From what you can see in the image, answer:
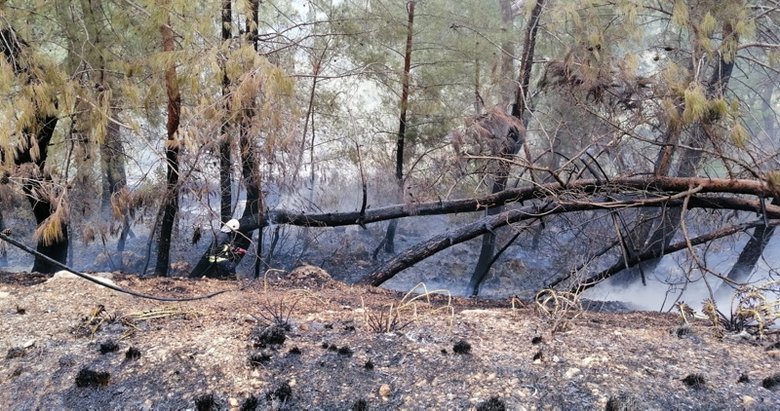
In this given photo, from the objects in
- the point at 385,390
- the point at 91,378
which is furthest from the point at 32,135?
the point at 385,390

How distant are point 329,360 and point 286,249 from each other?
29.5ft

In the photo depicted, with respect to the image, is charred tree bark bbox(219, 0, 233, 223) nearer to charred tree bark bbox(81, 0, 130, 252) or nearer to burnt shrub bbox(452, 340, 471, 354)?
charred tree bark bbox(81, 0, 130, 252)

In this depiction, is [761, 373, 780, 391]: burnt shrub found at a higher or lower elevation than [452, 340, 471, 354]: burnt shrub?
lower

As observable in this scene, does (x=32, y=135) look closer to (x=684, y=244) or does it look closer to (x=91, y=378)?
(x=91, y=378)

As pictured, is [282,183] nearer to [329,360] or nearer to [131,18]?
[131,18]

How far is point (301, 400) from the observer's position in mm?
2170

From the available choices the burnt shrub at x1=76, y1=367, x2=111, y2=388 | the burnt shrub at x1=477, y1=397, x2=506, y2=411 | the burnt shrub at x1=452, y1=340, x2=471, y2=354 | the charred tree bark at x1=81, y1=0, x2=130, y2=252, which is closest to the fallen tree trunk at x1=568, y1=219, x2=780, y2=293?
the burnt shrub at x1=452, y1=340, x2=471, y2=354

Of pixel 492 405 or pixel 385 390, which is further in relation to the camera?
pixel 385 390

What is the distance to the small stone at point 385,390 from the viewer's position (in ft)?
7.25

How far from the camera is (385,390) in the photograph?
87.9 inches

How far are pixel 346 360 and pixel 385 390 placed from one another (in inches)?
11.1

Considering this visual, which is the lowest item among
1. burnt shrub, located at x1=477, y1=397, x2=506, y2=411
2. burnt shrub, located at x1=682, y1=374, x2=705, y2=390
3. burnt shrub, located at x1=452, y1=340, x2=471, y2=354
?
burnt shrub, located at x1=477, y1=397, x2=506, y2=411

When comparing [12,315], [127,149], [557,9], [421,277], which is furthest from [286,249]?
[12,315]

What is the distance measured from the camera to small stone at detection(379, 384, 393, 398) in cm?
221
